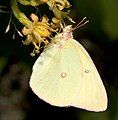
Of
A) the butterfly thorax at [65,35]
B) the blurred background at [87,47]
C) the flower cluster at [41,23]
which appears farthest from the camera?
the blurred background at [87,47]

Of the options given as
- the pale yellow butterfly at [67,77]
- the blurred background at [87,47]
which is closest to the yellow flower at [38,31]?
the pale yellow butterfly at [67,77]

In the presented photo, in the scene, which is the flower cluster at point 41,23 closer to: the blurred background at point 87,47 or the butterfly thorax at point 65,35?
the butterfly thorax at point 65,35

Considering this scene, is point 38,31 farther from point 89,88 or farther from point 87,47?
point 87,47

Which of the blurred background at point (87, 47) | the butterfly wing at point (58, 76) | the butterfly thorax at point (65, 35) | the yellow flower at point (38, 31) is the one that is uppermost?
the yellow flower at point (38, 31)

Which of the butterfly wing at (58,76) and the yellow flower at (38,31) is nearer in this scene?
the yellow flower at (38,31)

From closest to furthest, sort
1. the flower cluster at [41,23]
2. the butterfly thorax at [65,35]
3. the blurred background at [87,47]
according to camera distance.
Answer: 1. the flower cluster at [41,23]
2. the butterfly thorax at [65,35]
3. the blurred background at [87,47]

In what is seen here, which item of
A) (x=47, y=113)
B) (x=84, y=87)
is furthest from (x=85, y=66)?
(x=47, y=113)

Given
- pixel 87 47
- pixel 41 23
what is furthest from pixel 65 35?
pixel 87 47
